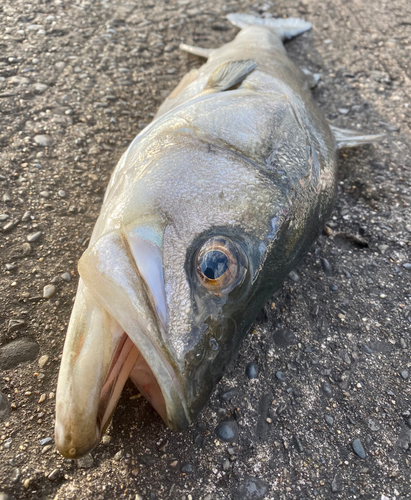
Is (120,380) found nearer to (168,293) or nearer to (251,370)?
(168,293)

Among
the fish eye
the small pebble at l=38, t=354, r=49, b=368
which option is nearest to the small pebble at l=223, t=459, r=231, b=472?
the fish eye

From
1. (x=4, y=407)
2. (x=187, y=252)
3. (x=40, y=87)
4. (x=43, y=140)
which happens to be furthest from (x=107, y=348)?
(x=40, y=87)

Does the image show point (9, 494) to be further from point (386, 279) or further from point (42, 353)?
point (386, 279)

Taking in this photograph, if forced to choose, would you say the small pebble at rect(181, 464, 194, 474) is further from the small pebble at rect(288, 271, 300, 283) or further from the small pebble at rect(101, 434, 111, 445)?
the small pebble at rect(288, 271, 300, 283)

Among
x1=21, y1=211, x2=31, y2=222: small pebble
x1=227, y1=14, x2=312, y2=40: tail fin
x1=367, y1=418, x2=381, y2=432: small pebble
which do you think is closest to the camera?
x1=367, y1=418, x2=381, y2=432: small pebble

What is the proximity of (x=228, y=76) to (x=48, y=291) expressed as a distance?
1926 millimetres

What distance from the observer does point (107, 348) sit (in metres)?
1.42

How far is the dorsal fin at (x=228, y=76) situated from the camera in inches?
98.3

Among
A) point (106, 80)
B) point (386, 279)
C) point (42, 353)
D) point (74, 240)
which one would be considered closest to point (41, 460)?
point (42, 353)

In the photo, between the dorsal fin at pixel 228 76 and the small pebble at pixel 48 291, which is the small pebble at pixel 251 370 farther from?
the dorsal fin at pixel 228 76

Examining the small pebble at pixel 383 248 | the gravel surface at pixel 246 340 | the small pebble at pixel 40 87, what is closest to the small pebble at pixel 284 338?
the gravel surface at pixel 246 340

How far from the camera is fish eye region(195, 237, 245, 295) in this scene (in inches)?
58.5

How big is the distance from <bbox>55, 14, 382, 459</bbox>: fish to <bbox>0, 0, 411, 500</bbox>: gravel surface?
368mm

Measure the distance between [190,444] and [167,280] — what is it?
3.04ft
